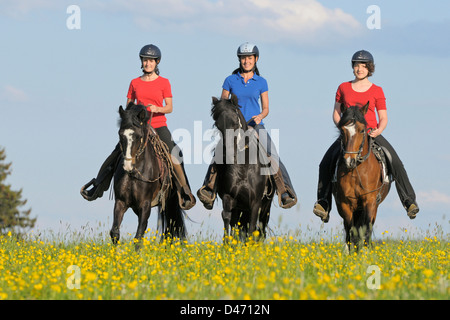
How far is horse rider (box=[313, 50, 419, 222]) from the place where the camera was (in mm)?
12539

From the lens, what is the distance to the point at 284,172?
13281mm

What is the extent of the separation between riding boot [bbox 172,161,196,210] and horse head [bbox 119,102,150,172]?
1686 mm

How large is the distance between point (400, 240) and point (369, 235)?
239cm

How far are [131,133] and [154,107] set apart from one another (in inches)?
49.4

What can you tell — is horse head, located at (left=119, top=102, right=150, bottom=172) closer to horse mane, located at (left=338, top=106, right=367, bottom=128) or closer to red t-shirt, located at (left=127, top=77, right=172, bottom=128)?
red t-shirt, located at (left=127, top=77, right=172, bottom=128)

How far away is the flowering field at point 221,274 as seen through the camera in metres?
7.25

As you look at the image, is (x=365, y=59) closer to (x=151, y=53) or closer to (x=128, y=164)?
(x=151, y=53)

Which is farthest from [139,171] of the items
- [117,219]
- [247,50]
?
[247,50]

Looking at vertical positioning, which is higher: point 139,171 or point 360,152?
point 360,152

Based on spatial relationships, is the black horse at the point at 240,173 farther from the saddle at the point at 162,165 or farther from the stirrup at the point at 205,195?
the saddle at the point at 162,165

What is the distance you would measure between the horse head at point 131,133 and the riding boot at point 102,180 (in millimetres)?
1403

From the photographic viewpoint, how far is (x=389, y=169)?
1312 centimetres
